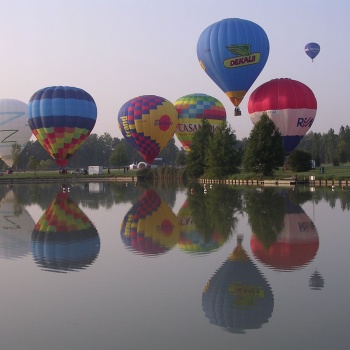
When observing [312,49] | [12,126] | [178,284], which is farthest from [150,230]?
[12,126]

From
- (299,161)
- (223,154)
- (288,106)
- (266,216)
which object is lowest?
(266,216)

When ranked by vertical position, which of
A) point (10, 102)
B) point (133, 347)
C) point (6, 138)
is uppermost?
point (10, 102)

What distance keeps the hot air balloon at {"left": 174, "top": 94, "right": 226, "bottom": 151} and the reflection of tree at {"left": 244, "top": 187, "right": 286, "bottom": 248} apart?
31.9m

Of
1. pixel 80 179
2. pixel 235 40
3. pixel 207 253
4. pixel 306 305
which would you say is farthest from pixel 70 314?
pixel 80 179

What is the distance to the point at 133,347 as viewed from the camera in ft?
24.0

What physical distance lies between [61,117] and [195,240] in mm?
36039

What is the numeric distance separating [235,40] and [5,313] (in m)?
36.5

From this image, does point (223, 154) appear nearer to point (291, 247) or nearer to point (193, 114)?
point (193, 114)

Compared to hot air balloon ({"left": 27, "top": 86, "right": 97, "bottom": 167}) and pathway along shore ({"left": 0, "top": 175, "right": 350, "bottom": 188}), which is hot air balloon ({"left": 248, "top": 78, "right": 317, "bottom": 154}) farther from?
hot air balloon ({"left": 27, "top": 86, "right": 97, "bottom": 167})

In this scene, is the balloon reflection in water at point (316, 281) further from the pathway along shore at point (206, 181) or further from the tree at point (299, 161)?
the tree at point (299, 161)

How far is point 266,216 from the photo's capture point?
797 inches

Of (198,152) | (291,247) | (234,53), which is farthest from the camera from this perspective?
(198,152)

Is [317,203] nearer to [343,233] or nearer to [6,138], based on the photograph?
[343,233]

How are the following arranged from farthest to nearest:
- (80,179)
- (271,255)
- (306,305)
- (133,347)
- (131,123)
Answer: (80,179) < (131,123) < (271,255) < (306,305) < (133,347)
